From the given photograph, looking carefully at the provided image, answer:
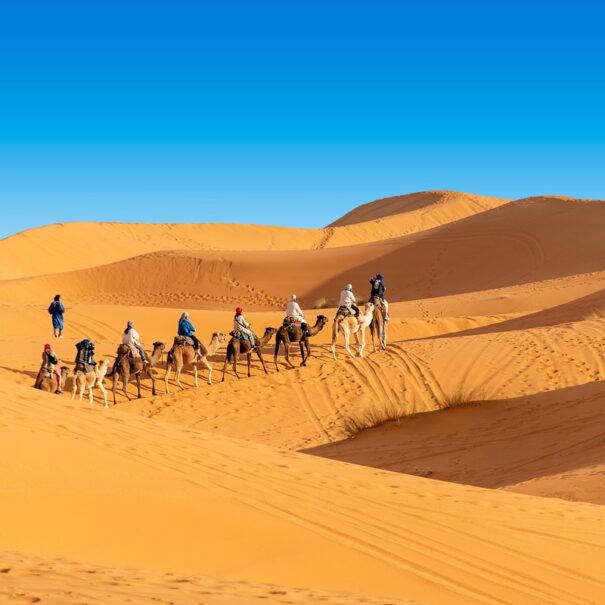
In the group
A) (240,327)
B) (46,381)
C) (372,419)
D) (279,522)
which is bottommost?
(279,522)

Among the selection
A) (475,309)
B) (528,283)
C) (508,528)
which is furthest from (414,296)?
(508,528)

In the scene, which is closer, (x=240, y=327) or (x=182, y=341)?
(x=182, y=341)

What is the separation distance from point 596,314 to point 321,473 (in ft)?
63.6

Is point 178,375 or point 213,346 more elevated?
point 213,346

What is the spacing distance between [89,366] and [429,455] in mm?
7287

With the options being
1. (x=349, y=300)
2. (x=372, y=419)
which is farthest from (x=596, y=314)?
(x=372, y=419)

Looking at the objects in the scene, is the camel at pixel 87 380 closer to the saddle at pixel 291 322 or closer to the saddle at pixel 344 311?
the saddle at pixel 291 322

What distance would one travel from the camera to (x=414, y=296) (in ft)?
174

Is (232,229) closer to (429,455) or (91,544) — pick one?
(429,455)

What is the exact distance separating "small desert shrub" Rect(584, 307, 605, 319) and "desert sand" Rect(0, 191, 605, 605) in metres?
0.41

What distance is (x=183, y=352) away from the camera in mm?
20266

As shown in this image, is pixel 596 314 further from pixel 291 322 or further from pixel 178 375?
pixel 178 375

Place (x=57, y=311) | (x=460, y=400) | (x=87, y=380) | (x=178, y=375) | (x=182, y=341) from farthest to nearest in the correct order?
1. (x=57, y=311)
2. (x=178, y=375)
3. (x=182, y=341)
4. (x=87, y=380)
5. (x=460, y=400)

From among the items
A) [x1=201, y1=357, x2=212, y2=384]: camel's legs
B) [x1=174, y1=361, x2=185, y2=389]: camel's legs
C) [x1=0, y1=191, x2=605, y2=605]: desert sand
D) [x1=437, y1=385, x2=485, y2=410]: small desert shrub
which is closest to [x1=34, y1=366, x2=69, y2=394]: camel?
[x1=0, y1=191, x2=605, y2=605]: desert sand
